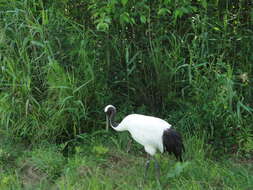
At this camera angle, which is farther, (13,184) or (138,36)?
(138,36)

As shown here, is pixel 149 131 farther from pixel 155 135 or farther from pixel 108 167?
pixel 108 167

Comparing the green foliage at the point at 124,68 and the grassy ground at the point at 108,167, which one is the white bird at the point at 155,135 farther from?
the green foliage at the point at 124,68

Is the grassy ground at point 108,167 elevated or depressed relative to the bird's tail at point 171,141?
depressed

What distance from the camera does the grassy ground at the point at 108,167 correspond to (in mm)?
3484

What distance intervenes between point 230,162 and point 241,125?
44 cm

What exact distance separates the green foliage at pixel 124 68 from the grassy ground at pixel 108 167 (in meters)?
0.18

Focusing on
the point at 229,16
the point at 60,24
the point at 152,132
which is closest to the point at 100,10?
the point at 60,24

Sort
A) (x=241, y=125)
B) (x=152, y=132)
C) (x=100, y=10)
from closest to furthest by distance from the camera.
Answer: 1. (x=152, y=132)
2. (x=100, y=10)
3. (x=241, y=125)

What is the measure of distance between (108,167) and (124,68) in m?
1.24

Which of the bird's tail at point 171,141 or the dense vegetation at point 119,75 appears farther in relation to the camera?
the dense vegetation at point 119,75

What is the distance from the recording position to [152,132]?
3.35m

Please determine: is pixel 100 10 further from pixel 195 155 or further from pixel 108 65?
pixel 195 155

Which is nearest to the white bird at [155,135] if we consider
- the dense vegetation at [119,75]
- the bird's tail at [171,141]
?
the bird's tail at [171,141]

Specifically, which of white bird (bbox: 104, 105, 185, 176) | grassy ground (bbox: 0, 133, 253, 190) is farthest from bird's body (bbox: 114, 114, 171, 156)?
grassy ground (bbox: 0, 133, 253, 190)
